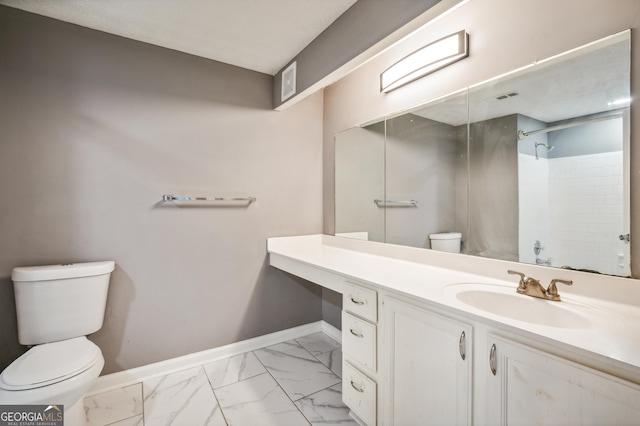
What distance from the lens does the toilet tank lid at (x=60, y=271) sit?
59.1 inches

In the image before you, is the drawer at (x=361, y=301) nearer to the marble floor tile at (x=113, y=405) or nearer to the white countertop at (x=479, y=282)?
the white countertop at (x=479, y=282)

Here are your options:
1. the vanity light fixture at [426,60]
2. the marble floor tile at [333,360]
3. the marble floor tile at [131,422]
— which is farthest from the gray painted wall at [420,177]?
the marble floor tile at [131,422]

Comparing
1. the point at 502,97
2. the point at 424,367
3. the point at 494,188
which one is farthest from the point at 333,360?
the point at 502,97

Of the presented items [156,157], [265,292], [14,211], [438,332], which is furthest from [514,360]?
[14,211]

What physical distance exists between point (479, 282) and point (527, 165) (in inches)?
24.5

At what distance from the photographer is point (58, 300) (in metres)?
1.56

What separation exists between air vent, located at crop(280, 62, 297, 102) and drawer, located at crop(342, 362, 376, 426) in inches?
74.0

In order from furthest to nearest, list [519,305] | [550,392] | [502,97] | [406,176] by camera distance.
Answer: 1. [406,176]
2. [502,97]
3. [519,305]
4. [550,392]

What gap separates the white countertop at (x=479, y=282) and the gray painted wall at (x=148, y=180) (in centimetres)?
47

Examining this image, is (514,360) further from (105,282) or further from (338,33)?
(105,282)

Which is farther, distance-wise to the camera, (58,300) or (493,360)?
(58,300)

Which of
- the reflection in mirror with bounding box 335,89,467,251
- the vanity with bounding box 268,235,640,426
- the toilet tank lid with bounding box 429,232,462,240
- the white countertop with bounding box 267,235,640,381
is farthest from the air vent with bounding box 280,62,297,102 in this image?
the toilet tank lid with bounding box 429,232,462,240

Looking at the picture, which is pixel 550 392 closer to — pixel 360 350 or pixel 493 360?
pixel 493 360

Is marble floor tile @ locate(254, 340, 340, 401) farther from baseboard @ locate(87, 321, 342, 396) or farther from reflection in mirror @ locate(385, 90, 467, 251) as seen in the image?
reflection in mirror @ locate(385, 90, 467, 251)
